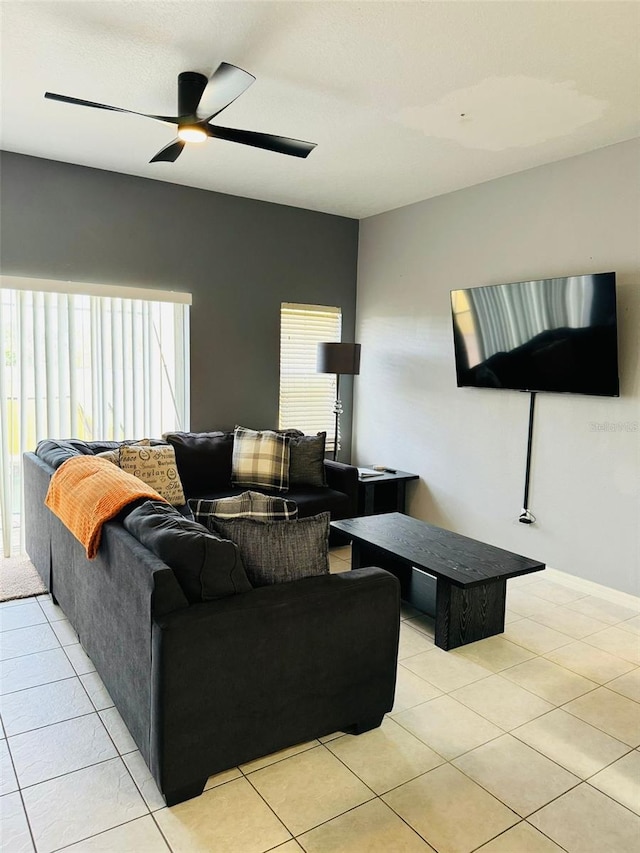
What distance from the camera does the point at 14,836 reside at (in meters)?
1.86

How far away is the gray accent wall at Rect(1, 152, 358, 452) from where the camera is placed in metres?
4.31

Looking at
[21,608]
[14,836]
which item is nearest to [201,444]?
[21,608]

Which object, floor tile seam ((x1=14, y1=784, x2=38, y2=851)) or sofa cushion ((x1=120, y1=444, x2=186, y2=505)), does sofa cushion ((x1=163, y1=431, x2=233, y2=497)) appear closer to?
sofa cushion ((x1=120, y1=444, x2=186, y2=505))

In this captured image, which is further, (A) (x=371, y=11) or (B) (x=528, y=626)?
(B) (x=528, y=626)

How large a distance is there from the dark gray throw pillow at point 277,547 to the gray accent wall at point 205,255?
293cm

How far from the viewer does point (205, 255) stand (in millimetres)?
5027

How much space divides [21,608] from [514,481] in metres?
3.36

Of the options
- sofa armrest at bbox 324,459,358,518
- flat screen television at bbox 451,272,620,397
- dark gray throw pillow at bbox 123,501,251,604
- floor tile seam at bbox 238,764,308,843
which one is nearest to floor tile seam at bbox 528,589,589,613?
flat screen television at bbox 451,272,620,397

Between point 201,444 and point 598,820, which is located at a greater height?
point 201,444

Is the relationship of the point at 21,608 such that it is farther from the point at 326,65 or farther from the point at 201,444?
the point at 326,65

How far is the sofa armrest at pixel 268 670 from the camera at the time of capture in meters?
1.94

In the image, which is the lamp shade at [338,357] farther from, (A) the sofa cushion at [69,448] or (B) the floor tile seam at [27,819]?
(B) the floor tile seam at [27,819]

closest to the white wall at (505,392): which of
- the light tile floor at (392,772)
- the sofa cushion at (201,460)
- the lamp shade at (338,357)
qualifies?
the lamp shade at (338,357)

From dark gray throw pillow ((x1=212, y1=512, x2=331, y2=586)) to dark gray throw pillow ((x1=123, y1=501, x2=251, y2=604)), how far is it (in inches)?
3.3
